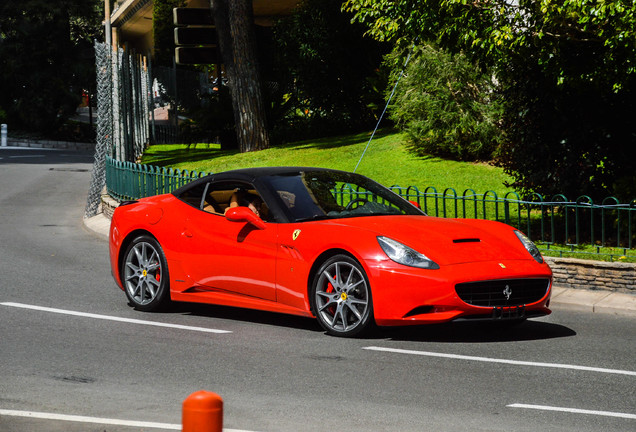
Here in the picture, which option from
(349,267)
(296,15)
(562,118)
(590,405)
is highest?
(296,15)

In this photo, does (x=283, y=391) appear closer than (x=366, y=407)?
No

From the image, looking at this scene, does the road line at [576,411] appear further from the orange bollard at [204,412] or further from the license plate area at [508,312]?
the orange bollard at [204,412]

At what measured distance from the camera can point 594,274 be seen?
10938 millimetres

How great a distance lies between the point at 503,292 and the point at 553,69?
5392mm

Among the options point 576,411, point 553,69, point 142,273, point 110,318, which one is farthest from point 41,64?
point 576,411

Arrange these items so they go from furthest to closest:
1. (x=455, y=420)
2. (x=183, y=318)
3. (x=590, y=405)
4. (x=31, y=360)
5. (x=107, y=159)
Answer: (x=107, y=159), (x=183, y=318), (x=31, y=360), (x=590, y=405), (x=455, y=420)

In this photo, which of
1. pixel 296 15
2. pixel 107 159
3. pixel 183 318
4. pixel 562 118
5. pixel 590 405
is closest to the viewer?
pixel 590 405

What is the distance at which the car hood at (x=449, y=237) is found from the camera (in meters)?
8.20

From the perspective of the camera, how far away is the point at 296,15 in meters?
29.5

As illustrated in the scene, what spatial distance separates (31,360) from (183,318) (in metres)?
2.21

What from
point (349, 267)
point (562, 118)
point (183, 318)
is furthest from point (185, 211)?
point (562, 118)

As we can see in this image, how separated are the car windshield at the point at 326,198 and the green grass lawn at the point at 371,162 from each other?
30.6 feet

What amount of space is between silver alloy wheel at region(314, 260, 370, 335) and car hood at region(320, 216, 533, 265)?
1.27ft

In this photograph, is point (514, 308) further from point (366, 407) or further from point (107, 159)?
point (107, 159)
